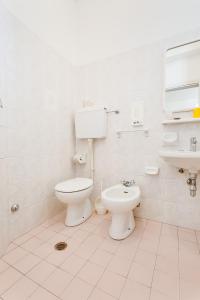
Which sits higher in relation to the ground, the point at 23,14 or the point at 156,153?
the point at 23,14

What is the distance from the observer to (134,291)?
872 millimetres

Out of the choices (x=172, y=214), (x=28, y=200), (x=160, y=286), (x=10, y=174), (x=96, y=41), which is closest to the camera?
(x=160, y=286)

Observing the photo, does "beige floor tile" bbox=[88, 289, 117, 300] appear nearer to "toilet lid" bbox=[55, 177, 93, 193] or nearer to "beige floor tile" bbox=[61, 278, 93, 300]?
"beige floor tile" bbox=[61, 278, 93, 300]

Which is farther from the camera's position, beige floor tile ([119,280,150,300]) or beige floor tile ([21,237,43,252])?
beige floor tile ([21,237,43,252])

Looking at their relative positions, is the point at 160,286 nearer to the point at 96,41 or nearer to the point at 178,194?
the point at 178,194

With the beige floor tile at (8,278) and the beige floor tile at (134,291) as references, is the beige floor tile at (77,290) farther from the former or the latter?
the beige floor tile at (8,278)

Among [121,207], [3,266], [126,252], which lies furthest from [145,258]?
[3,266]

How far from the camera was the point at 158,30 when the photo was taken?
5.00 feet

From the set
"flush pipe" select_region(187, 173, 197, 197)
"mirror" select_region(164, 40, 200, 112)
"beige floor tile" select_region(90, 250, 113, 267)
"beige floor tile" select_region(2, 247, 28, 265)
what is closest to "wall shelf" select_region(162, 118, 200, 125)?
"mirror" select_region(164, 40, 200, 112)

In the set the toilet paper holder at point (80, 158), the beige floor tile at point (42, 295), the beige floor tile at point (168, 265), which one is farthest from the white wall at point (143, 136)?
the beige floor tile at point (42, 295)

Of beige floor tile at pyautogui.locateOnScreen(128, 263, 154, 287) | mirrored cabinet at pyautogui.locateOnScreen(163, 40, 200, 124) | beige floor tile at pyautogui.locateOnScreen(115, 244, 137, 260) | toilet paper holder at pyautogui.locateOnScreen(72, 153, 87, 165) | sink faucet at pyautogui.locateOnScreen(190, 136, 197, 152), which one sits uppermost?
mirrored cabinet at pyautogui.locateOnScreen(163, 40, 200, 124)

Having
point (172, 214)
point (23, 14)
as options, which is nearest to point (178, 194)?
point (172, 214)

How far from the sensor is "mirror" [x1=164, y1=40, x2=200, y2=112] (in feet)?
4.62

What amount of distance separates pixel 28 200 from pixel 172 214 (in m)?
1.40
